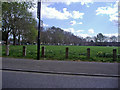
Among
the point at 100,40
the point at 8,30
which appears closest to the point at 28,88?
the point at 8,30

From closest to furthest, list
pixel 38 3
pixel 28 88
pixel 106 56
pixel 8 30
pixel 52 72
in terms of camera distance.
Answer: pixel 28 88, pixel 52 72, pixel 38 3, pixel 106 56, pixel 8 30

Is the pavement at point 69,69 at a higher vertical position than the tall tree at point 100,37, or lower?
lower

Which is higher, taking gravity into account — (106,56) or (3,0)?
(3,0)

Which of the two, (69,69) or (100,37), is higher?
(100,37)

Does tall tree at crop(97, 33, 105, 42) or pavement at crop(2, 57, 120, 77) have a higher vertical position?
tall tree at crop(97, 33, 105, 42)

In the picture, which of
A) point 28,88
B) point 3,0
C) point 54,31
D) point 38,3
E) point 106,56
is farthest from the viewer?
point 54,31

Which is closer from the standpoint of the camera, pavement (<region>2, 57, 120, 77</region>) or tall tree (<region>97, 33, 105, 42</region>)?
pavement (<region>2, 57, 120, 77</region>)

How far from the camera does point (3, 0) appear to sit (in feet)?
33.2

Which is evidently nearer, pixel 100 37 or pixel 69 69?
pixel 69 69

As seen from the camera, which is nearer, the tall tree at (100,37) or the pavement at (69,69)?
the pavement at (69,69)

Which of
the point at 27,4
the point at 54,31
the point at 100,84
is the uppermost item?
the point at 54,31

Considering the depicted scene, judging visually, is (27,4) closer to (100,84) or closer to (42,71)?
(42,71)

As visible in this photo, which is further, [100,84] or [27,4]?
[27,4]

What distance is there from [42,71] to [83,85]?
108 inches
